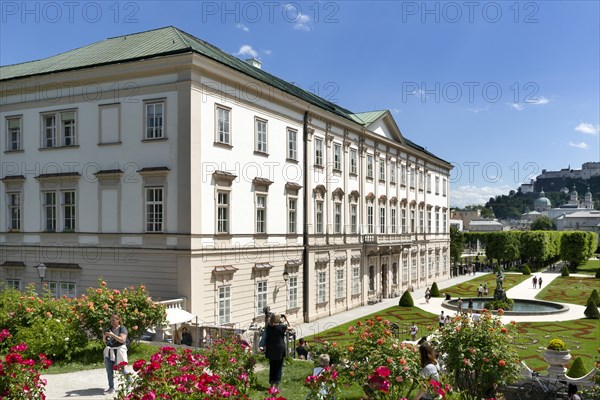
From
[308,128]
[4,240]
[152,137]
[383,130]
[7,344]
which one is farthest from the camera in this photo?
[383,130]

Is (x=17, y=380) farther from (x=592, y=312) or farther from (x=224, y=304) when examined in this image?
(x=592, y=312)

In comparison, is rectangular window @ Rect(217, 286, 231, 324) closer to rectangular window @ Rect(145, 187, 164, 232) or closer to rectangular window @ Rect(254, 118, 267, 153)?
rectangular window @ Rect(145, 187, 164, 232)

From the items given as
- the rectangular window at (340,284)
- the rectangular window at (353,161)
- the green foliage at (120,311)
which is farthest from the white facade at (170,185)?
the green foliage at (120,311)

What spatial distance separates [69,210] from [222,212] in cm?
765

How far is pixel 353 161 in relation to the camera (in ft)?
137

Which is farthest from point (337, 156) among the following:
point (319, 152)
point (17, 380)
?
point (17, 380)

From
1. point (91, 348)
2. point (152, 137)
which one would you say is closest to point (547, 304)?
point (152, 137)

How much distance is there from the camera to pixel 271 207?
102 feet

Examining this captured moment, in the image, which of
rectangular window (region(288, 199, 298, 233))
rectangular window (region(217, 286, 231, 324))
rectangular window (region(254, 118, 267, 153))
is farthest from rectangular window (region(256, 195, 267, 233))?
rectangular window (region(217, 286, 231, 324))

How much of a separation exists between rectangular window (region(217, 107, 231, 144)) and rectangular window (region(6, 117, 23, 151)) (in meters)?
11.0

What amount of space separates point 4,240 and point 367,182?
2528 cm

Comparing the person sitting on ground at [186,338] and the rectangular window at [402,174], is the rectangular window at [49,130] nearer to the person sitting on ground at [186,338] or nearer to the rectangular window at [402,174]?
the person sitting on ground at [186,338]

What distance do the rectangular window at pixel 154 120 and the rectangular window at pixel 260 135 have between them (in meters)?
5.56

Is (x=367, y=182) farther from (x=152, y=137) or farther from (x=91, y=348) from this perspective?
(x=91, y=348)
